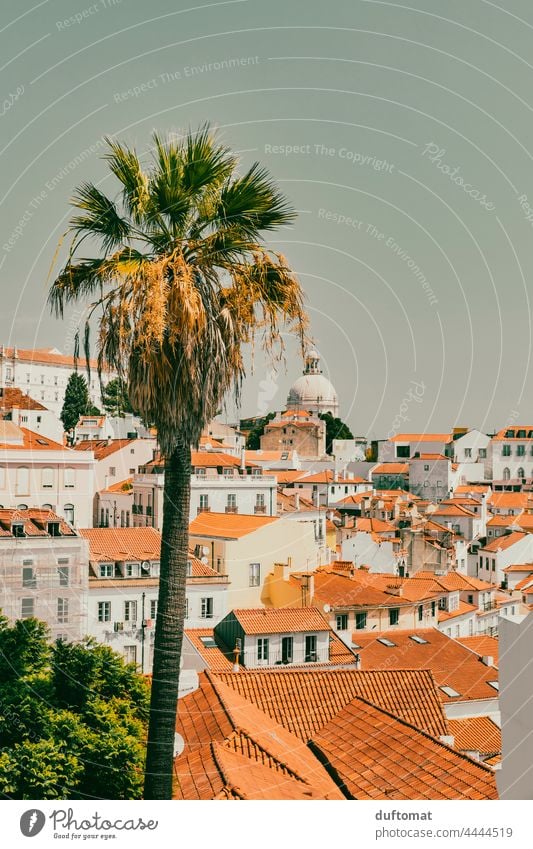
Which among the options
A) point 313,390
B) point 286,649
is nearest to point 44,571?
point 286,649

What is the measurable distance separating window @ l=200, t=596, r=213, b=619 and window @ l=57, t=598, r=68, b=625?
4.59 feet

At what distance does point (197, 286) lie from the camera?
3744mm

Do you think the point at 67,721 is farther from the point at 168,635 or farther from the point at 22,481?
the point at 22,481

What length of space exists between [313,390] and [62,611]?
8.31 metres

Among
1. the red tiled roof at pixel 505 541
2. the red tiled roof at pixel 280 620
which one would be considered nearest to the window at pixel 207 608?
the red tiled roof at pixel 280 620

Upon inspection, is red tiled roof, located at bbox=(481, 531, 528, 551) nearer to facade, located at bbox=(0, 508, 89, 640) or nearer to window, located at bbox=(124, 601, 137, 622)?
window, located at bbox=(124, 601, 137, 622)

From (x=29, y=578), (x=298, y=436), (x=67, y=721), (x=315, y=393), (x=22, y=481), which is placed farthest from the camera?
(x=298, y=436)

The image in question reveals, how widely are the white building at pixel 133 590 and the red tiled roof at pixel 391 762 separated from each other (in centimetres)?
300

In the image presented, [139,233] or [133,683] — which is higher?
[139,233]

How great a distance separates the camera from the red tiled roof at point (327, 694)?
19.5ft

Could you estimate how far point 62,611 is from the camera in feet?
26.9

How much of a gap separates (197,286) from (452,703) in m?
6.31
